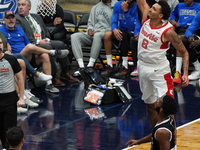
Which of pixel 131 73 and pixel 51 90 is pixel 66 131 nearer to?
pixel 51 90

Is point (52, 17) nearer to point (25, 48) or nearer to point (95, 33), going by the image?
point (95, 33)

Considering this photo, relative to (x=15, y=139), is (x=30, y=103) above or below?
below

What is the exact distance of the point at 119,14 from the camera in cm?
839

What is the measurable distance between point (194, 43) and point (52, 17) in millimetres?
3178

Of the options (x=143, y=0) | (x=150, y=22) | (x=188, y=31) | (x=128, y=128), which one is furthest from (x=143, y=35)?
(x=188, y=31)

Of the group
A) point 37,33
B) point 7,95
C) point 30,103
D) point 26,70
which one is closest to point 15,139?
point 7,95

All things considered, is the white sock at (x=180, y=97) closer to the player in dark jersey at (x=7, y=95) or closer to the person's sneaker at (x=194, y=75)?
the person's sneaker at (x=194, y=75)

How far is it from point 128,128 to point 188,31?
349 cm

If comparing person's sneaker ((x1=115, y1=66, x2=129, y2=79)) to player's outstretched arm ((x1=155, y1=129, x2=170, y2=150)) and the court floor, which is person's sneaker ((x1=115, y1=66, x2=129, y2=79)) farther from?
player's outstretched arm ((x1=155, y1=129, x2=170, y2=150))

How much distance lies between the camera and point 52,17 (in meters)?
8.63

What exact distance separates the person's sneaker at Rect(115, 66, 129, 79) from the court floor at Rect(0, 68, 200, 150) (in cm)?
107

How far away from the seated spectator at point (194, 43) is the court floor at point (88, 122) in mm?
980

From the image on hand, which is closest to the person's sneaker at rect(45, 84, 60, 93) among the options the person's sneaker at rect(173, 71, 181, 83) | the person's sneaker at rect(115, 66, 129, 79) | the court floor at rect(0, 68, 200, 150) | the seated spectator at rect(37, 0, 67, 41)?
the court floor at rect(0, 68, 200, 150)

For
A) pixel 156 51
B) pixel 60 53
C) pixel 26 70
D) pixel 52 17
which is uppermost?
pixel 156 51
